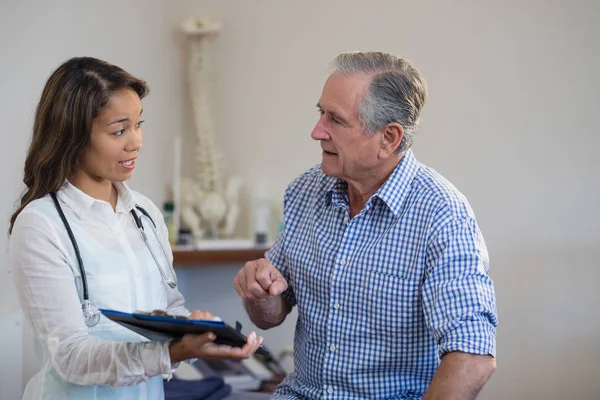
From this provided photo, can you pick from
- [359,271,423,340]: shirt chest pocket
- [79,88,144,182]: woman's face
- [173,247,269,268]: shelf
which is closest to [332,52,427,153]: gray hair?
[359,271,423,340]: shirt chest pocket

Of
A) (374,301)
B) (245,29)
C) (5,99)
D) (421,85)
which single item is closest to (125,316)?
(374,301)

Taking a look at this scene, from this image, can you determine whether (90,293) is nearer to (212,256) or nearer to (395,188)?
(395,188)

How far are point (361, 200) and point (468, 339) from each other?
19.6 inches

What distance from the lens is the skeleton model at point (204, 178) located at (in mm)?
3475

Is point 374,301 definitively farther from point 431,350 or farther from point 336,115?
point 336,115

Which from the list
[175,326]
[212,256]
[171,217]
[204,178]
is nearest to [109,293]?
[175,326]

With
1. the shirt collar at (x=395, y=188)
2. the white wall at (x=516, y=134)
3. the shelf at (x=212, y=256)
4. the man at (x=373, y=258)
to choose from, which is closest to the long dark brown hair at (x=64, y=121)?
the man at (x=373, y=258)

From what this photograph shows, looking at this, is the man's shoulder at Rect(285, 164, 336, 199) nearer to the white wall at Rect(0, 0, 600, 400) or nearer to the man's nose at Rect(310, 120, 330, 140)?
the man's nose at Rect(310, 120, 330, 140)

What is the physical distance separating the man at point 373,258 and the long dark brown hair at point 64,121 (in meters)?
0.53

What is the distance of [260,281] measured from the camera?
5.86ft

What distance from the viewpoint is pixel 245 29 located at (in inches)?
142

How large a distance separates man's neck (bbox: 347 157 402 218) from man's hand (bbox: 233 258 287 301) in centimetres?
25

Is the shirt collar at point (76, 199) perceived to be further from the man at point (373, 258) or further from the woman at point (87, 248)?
the man at point (373, 258)

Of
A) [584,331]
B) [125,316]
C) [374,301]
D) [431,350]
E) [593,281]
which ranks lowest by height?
[584,331]
